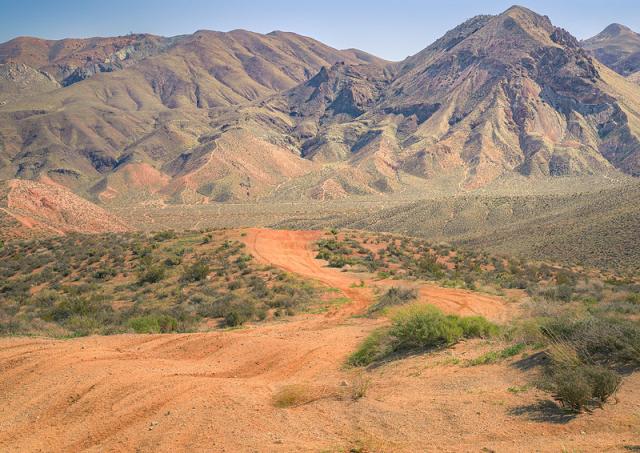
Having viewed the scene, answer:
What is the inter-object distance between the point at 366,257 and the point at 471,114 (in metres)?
129

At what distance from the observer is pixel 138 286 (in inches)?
1051

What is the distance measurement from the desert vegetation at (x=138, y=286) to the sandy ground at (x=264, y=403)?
4.67 metres

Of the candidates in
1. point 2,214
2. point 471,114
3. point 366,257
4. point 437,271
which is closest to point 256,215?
point 2,214

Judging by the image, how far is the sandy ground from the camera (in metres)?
7.55

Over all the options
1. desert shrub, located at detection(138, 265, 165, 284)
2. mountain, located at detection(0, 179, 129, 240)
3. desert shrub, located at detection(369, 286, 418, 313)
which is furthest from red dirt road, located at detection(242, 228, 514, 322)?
mountain, located at detection(0, 179, 129, 240)

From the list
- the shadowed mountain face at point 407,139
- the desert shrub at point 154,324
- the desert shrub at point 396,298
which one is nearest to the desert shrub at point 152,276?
the desert shrub at point 154,324

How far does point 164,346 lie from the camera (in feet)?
46.6

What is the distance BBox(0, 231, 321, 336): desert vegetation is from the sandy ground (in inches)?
184

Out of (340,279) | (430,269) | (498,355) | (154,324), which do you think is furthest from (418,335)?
(430,269)

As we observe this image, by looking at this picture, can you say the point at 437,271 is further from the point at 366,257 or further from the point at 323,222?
the point at 323,222

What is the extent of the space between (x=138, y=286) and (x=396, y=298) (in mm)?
13953

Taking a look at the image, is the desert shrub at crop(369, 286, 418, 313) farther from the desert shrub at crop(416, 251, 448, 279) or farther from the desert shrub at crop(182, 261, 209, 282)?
the desert shrub at crop(182, 261, 209, 282)

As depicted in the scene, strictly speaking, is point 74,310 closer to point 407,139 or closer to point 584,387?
point 584,387

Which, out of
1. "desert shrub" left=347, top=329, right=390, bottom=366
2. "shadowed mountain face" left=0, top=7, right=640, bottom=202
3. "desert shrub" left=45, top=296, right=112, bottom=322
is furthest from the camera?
"shadowed mountain face" left=0, top=7, right=640, bottom=202
